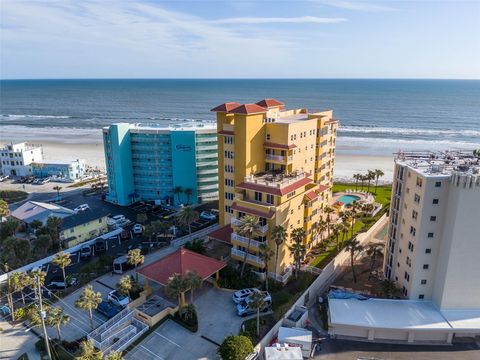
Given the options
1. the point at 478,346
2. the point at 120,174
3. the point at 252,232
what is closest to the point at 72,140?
the point at 120,174

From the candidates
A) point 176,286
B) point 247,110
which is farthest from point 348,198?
point 176,286

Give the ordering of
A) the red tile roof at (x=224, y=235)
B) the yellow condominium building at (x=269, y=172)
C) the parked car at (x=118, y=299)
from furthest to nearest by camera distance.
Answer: the red tile roof at (x=224, y=235) < the yellow condominium building at (x=269, y=172) < the parked car at (x=118, y=299)

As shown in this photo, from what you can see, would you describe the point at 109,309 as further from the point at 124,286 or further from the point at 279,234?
the point at 279,234

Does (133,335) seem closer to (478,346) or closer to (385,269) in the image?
(385,269)

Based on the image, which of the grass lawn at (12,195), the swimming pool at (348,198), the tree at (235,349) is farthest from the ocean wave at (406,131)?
the tree at (235,349)

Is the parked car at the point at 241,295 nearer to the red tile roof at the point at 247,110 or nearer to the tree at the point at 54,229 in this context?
the red tile roof at the point at 247,110
